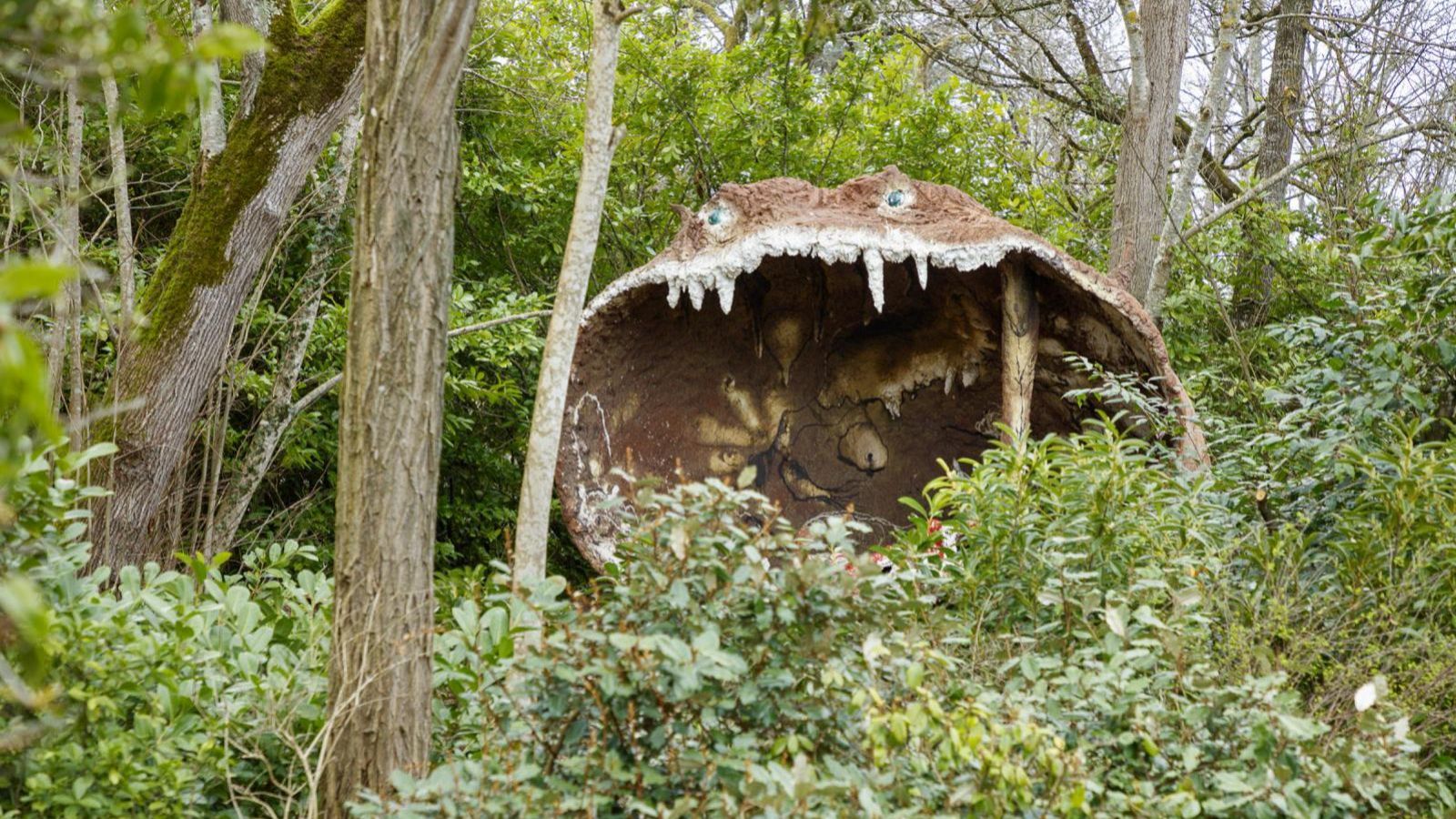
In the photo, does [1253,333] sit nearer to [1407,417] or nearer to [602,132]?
[1407,417]

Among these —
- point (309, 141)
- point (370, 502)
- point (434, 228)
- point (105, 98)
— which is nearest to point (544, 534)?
point (370, 502)

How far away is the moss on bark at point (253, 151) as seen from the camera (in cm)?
475

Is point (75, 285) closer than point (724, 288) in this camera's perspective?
Yes

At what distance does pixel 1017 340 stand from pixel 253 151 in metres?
3.15

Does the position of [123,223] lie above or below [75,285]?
above

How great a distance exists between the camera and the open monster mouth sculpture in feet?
16.3

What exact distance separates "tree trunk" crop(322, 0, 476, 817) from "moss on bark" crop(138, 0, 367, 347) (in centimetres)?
221

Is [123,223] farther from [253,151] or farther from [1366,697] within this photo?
[1366,697]

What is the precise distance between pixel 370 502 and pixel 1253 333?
610cm

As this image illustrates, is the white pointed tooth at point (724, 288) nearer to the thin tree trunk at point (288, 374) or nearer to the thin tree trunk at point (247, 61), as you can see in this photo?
the thin tree trunk at point (288, 374)

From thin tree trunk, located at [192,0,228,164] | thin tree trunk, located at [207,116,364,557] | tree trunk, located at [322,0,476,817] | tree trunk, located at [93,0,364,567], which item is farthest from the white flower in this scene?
thin tree trunk, located at [192,0,228,164]

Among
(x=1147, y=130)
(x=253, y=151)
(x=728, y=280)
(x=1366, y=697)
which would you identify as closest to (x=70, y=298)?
(x=253, y=151)

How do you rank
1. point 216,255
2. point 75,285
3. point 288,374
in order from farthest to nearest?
point 288,374
point 216,255
point 75,285

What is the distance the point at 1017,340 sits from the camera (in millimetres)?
5199
